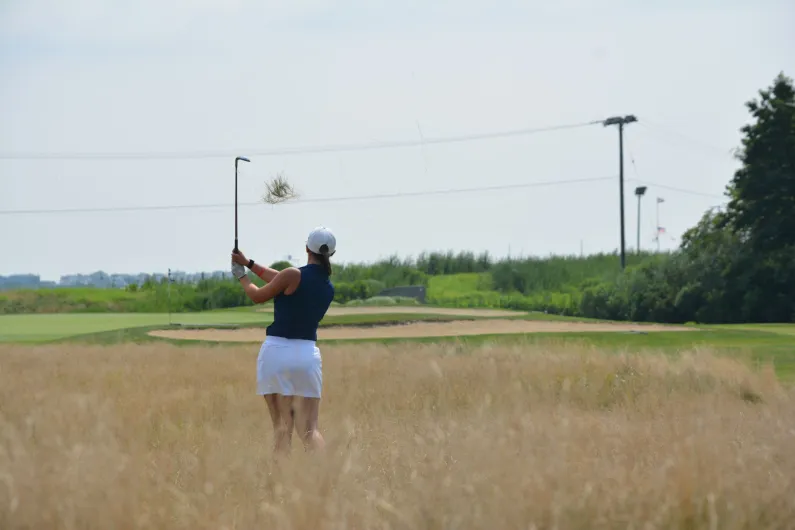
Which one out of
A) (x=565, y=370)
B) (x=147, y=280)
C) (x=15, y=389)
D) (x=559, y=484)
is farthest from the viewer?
(x=147, y=280)

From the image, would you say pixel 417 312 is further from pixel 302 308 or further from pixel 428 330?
pixel 302 308

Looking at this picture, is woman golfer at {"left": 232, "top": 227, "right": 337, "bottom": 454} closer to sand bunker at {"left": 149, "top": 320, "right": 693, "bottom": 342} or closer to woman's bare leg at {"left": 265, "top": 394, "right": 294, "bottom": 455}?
woman's bare leg at {"left": 265, "top": 394, "right": 294, "bottom": 455}

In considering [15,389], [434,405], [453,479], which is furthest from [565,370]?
[453,479]

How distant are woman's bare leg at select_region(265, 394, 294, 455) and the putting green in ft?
82.0

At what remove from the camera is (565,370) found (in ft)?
54.5

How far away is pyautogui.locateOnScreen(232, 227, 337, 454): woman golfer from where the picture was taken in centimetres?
856

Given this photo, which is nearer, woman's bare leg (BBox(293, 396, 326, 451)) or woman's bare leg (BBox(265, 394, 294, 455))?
woman's bare leg (BBox(265, 394, 294, 455))

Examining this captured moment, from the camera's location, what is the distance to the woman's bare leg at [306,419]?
8.61m

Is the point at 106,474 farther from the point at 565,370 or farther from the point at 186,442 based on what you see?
the point at 565,370

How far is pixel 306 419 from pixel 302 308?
88 cm

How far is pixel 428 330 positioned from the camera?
3469 cm

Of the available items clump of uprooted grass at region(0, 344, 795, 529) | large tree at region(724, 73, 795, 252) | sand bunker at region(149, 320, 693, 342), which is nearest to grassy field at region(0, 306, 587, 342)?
sand bunker at region(149, 320, 693, 342)

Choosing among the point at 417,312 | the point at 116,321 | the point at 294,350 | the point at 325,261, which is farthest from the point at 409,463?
the point at 116,321

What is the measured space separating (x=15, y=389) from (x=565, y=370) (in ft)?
25.7
